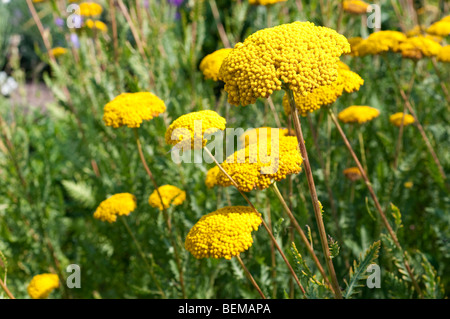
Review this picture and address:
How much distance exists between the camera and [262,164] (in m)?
0.83

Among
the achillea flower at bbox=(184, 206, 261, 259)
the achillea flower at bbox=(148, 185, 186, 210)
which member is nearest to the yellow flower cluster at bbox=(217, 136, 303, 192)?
the achillea flower at bbox=(184, 206, 261, 259)

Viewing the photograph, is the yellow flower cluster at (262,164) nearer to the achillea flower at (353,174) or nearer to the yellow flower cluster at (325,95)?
the yellow flower cluster at (325,95)

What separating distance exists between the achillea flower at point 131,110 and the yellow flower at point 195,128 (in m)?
0.28

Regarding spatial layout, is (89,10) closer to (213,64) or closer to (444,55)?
(213,64)

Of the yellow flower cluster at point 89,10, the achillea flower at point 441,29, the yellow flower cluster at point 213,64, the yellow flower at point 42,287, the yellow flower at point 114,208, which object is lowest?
the yellow flower at point 42,287

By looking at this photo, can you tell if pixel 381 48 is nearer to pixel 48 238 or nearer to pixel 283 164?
pixel 283 164

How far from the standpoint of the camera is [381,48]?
131 cm

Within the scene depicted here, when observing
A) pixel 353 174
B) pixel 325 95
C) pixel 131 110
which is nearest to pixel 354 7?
pixel 353 174

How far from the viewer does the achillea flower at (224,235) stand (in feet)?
2.64

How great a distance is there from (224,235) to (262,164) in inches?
6.1

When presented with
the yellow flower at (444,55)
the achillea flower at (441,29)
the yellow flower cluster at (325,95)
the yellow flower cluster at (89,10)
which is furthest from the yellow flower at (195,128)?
the yellow flower cluster at (89,10)

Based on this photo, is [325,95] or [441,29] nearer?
[325,95]
